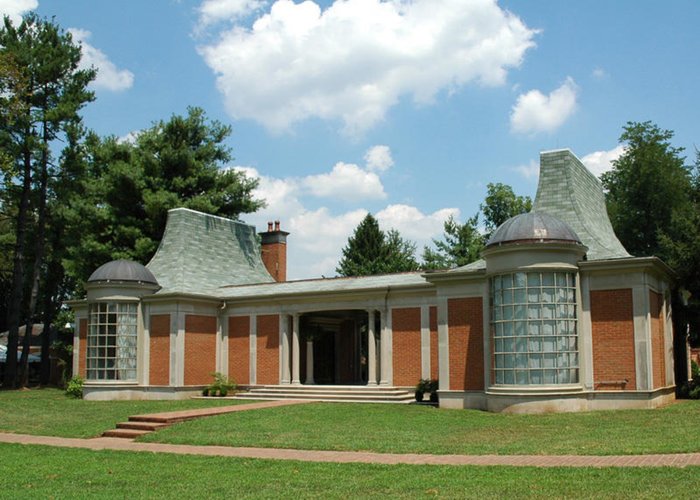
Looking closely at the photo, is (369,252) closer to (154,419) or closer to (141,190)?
(141,190)

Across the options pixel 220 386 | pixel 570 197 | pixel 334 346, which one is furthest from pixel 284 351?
pixel 570 197

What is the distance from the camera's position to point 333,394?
82.4 feet

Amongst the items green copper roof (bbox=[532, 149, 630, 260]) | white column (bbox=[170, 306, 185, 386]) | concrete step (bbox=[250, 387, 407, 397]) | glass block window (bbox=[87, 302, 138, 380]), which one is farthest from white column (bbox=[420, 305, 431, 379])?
glass block window (bbox=[87, 302, 138, 380])

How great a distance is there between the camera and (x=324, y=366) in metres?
31.6

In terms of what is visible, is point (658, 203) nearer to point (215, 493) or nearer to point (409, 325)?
point (409, 325)

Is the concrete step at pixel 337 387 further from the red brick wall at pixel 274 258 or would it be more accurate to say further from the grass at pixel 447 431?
the red brick wall at pixel 274 258

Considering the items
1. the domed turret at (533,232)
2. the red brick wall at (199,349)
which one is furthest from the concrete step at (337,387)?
the domed turret at (533,232)

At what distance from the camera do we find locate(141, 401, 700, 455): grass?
13219 millimetres

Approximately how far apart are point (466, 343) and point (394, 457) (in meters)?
8.93

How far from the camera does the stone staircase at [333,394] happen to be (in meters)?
24.0

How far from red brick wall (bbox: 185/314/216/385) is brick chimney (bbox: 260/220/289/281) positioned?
8.83 metres

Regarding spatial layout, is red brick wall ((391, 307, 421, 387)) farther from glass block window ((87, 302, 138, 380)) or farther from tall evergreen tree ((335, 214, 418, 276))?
tall evergreen tree ((335, 214, 418, 276))

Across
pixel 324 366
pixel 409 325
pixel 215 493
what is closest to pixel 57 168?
pixel 324 366

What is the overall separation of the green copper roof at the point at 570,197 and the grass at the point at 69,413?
12244mm
